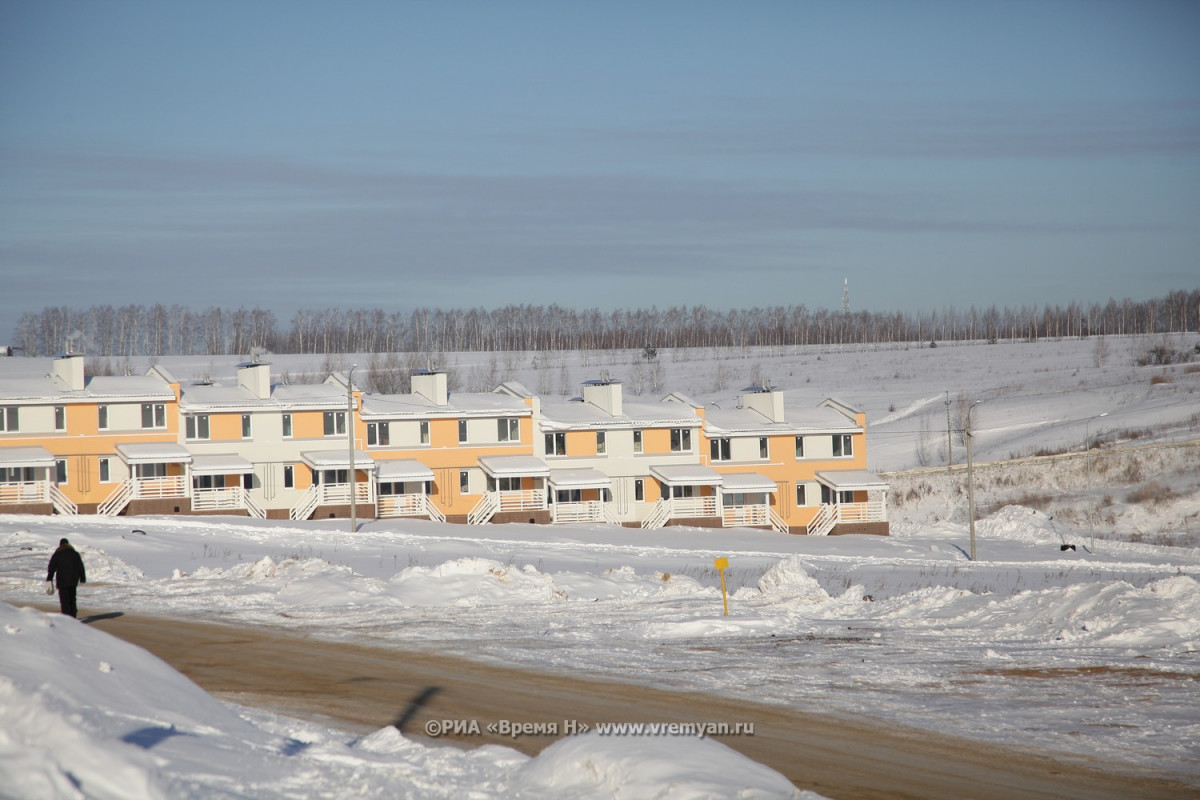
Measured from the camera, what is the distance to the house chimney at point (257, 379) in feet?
187

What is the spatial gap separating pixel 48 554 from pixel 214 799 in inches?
1029

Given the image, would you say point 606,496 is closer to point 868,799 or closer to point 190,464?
point 190,464

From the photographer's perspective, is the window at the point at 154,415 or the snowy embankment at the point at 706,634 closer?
the snowy embankment at the point at 706,634

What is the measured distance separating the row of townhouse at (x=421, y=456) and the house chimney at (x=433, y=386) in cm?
11

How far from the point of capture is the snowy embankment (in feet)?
36.3

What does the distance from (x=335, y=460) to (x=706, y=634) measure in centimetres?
3882

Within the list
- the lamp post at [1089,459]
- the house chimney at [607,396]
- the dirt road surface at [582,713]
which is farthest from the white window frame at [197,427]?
the lamp post at [1089,459]

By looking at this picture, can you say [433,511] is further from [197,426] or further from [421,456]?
[197,426]

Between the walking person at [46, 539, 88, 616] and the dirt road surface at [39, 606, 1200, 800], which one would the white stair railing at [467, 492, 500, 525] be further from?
the dirt road surface at [39, 606, 1200, 800]

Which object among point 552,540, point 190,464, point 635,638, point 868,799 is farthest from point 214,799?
point 190,464

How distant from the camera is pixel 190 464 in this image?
54.6 metres

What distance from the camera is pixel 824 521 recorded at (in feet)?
207

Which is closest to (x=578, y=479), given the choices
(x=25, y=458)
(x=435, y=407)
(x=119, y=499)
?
(x=435, y=407)

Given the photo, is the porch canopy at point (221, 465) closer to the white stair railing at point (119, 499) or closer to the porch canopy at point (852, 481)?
the white stair railing at point (119, 499)
